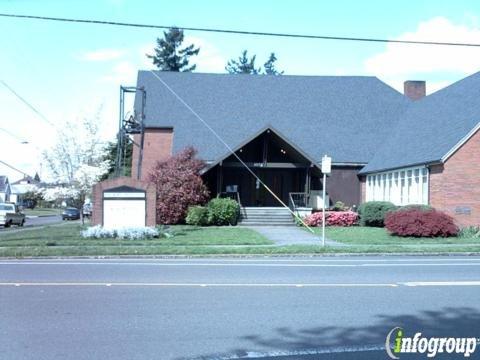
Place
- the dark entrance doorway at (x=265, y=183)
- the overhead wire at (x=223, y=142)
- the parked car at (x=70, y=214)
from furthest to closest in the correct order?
the parked car at (x=70, y=214) → the dark entrance doorway at (x=265, y=183) → the overhead wire at (x=223, y=142)

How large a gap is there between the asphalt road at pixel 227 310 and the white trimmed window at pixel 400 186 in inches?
613

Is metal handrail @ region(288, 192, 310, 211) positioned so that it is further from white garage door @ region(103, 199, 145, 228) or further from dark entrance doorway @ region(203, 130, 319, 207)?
white garage door @ region(103, 199, 145, 228)

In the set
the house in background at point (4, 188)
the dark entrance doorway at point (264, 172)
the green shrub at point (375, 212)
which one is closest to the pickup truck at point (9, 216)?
the dark entrance doorway at point (264, 172)

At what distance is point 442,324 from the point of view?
8.07 metres

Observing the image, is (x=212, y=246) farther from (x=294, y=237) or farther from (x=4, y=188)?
(x=4, y=188)

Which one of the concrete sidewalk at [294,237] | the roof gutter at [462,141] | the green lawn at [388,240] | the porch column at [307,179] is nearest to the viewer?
the green lawn at [388,240]

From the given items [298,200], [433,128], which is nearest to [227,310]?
[433,128]

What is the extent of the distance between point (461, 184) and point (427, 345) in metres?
22.1

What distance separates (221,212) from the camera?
3084 centimetres

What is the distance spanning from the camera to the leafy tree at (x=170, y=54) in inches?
3091

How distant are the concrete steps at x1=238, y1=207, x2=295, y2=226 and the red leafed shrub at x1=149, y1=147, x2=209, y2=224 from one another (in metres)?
2.39

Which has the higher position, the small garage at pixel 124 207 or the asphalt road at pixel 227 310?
the small garage at pixel 124 207

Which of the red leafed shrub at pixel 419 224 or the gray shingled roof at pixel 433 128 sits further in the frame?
the gray shingled roof at pixel 433 128

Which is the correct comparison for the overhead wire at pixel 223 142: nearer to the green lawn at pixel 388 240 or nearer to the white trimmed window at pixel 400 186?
the green lawn at pixel 388 240
